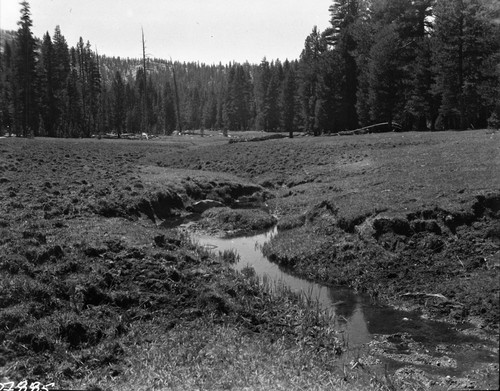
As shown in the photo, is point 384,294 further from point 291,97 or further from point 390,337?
point 291,97

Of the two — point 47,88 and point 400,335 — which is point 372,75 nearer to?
point 400,335

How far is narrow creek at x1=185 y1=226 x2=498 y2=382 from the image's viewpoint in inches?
389

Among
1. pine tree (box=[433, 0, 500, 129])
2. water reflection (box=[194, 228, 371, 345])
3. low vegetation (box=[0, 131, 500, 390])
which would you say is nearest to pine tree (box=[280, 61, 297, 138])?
pine tree (box=[433, 0, 500, 129])

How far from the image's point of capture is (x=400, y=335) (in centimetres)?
1133

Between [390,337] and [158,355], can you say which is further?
[390,337]

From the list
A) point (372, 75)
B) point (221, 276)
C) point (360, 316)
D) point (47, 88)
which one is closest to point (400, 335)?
point (360, 316)

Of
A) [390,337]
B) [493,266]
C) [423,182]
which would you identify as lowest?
[390,337]

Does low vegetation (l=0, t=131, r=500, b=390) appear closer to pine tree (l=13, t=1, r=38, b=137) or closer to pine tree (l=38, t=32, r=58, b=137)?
pine tree (l=13, t=1, r=38, b=137)

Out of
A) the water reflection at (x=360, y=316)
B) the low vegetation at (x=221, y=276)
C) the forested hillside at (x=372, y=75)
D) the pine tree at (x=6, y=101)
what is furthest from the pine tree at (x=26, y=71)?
the water reflection at (x=360, y=316)

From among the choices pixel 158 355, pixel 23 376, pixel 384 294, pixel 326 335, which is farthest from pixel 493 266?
pixel 23 376

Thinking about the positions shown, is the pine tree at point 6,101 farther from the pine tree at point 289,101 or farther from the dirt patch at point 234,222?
the dirt patch at point 234,222

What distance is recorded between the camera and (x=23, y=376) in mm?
8359

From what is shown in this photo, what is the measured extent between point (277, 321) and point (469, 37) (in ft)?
152

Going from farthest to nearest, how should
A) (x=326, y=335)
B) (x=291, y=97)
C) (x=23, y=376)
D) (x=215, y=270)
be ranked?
(x=291, y=97) → (x=215, y=270) → (x=326, y=335) → (x=23, y=376)
